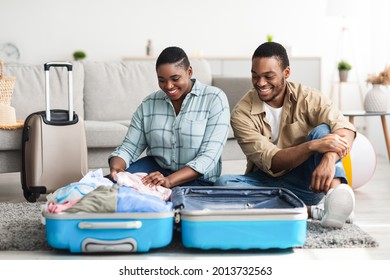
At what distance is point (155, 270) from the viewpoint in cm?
201

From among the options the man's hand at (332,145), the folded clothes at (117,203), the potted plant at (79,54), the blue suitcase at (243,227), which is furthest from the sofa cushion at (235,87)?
the potted plant at (79,54)

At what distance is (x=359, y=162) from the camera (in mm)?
3406

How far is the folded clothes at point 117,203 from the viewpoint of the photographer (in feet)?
6.82

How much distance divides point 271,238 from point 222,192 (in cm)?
41

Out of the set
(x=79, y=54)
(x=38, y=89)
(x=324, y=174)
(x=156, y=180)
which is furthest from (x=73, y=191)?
(x=79, y=54)

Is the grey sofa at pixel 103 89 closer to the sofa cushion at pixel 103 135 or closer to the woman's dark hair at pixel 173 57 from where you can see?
the sofa cushion at pixel 103 135

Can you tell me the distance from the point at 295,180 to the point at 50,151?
4.06 feet

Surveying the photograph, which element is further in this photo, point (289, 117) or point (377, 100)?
point (377, 100)

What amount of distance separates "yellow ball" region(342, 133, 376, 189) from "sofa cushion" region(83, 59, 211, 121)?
1694 mm

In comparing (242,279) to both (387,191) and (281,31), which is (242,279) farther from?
(281,31)

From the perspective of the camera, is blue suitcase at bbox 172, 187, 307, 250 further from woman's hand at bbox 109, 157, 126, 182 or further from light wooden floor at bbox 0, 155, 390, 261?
woman's hand at bbox 109, 157, 126, 182

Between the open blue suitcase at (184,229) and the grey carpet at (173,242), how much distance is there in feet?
0.47

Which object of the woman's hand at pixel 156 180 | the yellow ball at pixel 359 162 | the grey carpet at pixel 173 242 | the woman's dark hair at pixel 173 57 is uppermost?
the woman's dark hair at pixel 173 57

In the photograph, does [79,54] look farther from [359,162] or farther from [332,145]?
[332,145]
